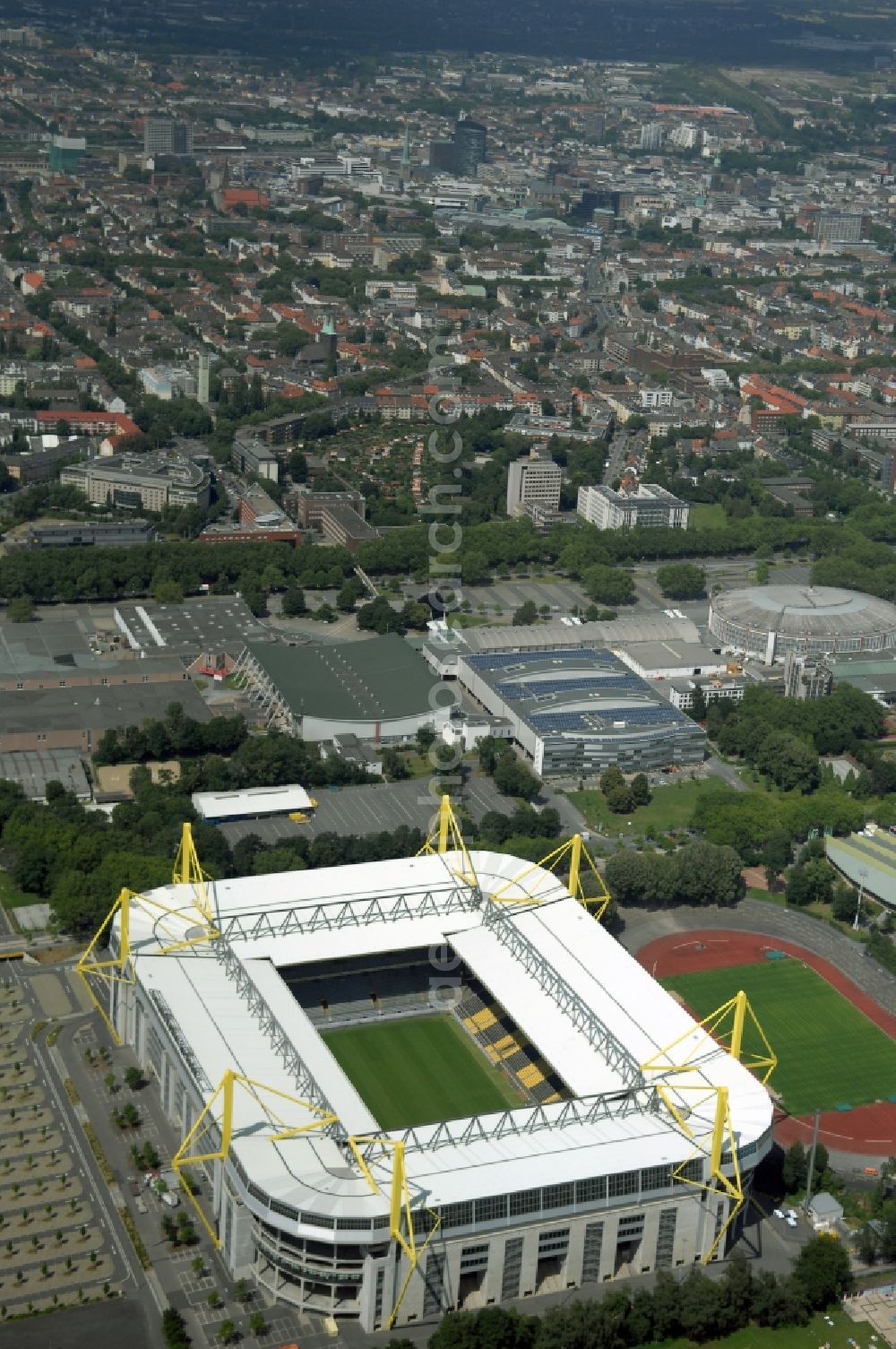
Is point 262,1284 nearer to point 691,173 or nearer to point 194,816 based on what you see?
point 194,816

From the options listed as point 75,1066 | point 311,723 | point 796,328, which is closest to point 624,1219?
point 75,1066

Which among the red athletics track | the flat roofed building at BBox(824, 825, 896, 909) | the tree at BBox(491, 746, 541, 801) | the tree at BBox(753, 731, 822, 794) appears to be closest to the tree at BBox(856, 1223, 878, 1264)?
the red athletics track

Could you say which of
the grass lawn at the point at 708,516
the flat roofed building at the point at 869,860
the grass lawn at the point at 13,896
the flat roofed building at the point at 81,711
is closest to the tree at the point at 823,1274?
the flat roofed building at the point at 869,860

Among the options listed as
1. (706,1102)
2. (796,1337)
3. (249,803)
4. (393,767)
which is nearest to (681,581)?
(393,767)

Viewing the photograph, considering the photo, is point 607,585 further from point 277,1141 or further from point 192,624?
point 277,1141

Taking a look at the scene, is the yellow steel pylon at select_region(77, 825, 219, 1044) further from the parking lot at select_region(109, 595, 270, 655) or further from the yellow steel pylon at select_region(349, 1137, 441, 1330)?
the parking lot at select_region(109, 595, 270, 655)
